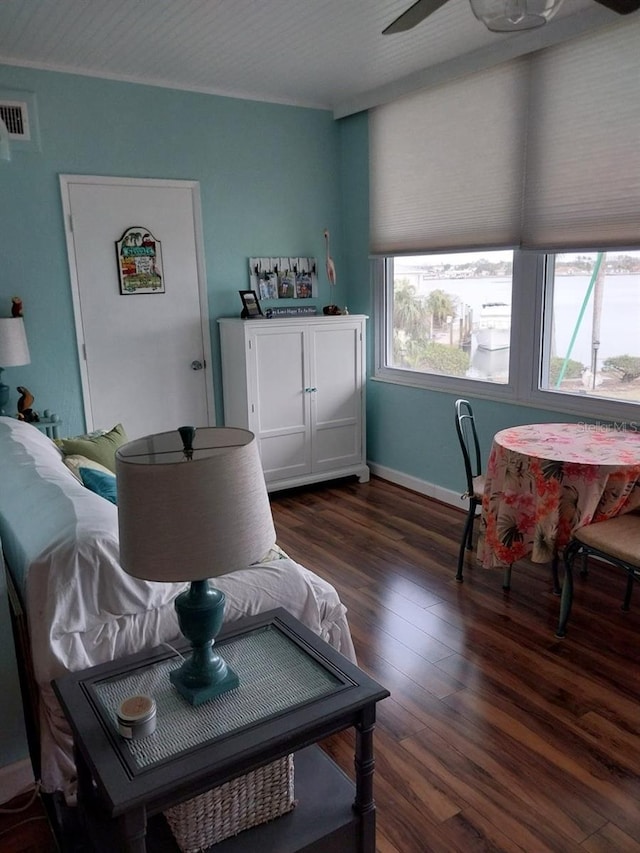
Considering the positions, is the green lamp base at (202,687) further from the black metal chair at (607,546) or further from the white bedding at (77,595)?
the black metal chair at (607,546)

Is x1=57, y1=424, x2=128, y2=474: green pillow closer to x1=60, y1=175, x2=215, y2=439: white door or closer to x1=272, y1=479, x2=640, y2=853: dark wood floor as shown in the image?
x1=60, y1=175, x2=215, y2=439: white door

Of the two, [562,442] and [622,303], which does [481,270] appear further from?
[562,442]

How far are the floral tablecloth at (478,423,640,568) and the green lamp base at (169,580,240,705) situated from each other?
1.70m

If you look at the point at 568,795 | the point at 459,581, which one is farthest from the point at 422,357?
the point at 568,795

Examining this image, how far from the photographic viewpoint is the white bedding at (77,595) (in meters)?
1.72

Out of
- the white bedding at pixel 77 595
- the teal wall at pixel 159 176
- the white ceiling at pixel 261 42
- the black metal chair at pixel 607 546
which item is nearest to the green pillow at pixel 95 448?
the teal wall at pixel 159 176

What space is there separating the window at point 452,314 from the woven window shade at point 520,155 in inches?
6.0

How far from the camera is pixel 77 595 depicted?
5.71ft

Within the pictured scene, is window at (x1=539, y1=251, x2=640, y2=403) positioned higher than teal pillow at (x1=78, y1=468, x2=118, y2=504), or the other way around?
window at (x1=539, y1=251, x2=640, y2=403)

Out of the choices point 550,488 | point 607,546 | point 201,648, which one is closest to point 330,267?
point 550,488

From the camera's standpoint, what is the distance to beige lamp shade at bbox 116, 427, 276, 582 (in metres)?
1.27

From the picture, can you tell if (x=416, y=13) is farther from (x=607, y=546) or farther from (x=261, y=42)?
(x=607, y=546)

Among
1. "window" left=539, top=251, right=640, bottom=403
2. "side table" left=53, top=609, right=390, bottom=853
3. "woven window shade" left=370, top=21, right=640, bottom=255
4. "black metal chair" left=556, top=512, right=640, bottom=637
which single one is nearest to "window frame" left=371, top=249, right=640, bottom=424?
"window" left=539, top=251, right=640, bottom=403

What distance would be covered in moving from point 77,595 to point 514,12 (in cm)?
195
